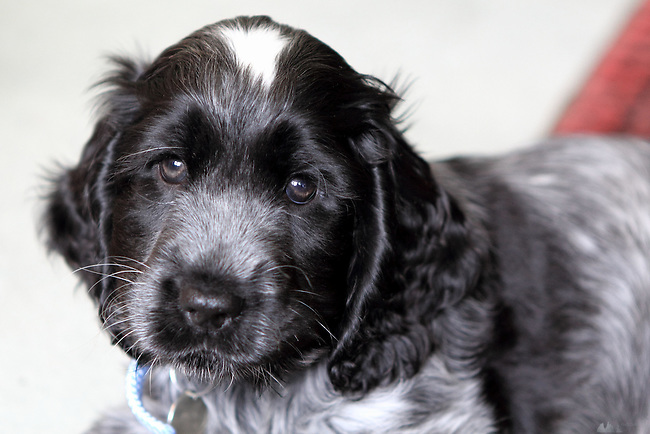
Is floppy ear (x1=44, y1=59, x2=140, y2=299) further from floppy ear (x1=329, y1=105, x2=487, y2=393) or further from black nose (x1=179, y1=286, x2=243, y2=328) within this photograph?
floppy ear (x1=329, y1=105, x2=487, y2=393)

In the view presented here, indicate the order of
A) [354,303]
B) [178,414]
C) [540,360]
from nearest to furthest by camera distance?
[354,303] < [178,414] < [540,360]

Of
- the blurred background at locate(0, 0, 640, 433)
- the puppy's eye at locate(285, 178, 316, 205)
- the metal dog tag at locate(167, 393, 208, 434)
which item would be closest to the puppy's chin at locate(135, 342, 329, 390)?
the metal dog tag at locate(167, 393, 208, 434)

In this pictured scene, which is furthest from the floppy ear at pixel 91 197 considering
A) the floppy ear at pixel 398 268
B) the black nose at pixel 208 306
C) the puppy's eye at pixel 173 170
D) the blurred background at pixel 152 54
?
the blurred background at pixel 152 54

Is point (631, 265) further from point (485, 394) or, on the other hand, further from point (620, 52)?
point (620, 52)

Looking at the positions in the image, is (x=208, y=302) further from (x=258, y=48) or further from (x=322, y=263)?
(x=258, y=48)

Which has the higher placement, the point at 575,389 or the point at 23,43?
the point at 575,389

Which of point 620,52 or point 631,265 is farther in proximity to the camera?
point 620,52

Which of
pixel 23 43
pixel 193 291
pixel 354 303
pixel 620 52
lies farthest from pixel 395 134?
pixel 23 43
